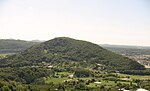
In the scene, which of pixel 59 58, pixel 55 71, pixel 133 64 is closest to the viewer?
Result: pixel 55 71

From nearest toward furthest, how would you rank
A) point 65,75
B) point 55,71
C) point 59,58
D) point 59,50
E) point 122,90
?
1. point 122,90
2. point 65,75
3. point 55,71
4. point 59,58
5. point 59,50

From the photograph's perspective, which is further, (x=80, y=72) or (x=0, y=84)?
(x=80, y=72)

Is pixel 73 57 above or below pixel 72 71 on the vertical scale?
above

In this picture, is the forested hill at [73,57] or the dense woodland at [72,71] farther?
the forested hill at [73,57]

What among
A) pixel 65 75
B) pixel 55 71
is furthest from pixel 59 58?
pixel 65 75

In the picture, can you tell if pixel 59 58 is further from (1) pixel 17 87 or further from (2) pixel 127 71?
(1) pixel 17 87

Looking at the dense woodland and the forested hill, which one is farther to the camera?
the forested hill

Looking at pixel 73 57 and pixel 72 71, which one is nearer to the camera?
pixel 72 71
